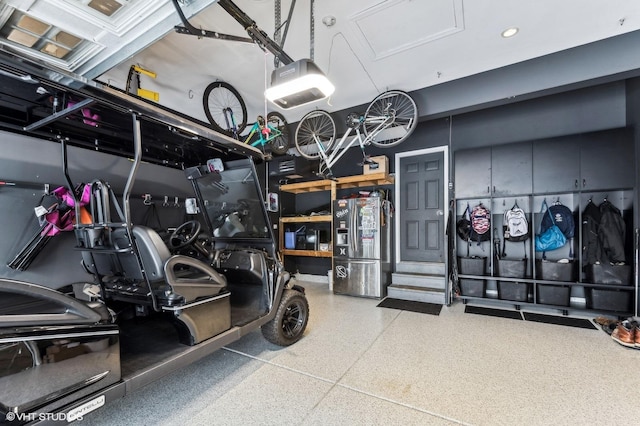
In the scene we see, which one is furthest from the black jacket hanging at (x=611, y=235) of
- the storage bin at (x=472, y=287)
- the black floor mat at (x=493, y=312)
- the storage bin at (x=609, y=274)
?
the storage bin at (x=472, y=287)

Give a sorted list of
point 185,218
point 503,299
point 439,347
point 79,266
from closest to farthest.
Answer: point 439,347
point 79,266
point 503,299
point 185,218

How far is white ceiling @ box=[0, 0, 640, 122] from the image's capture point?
7.12ft

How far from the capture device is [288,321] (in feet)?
9.05

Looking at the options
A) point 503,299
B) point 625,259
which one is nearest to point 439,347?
point 503,299

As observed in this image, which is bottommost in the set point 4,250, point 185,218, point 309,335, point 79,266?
point 309,335

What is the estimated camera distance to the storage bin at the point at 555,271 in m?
3.60

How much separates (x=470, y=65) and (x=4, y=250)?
5966 mm

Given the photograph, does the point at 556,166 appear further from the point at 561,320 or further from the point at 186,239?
the point at 186,239

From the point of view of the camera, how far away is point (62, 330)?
1.25m

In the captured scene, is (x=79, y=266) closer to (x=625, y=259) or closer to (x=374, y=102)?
(x=374, y=102)

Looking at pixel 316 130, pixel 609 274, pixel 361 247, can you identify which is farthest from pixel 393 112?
pixel 609 274

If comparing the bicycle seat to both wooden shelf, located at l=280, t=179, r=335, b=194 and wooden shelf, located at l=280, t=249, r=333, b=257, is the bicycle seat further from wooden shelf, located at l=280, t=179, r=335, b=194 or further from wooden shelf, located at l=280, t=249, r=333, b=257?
wooden shelf, located at l=280, t=249, r=333, b=257

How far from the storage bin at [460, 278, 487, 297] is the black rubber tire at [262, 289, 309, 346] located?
9.14 ft

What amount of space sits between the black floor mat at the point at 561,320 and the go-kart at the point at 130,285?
3.19 m
